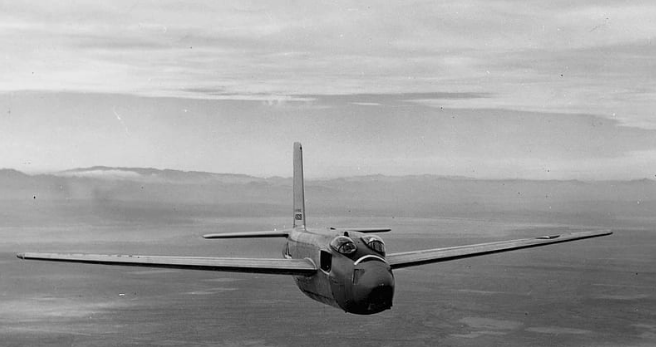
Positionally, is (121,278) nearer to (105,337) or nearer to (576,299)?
(105,337)

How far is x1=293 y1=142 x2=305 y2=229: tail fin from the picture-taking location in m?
50.4

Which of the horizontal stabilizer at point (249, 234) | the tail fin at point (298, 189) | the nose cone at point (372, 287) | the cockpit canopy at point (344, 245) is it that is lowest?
the nose cone at point (372, 287)

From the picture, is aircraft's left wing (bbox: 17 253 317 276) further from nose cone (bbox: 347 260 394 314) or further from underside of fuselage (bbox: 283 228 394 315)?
nose cone (bbox: 347 260 394 314)

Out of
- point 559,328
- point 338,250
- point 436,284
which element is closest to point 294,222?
point 338,250

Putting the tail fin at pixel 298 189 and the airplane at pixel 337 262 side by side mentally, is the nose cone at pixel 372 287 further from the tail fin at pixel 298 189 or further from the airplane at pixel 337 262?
the tail fin at pixel 298 189

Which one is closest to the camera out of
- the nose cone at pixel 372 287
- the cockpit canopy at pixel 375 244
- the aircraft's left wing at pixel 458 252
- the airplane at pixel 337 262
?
the nose cone at pixel 372 287

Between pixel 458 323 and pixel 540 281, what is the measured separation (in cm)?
5325

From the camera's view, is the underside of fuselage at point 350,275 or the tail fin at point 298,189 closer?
the underside of fuselage at point 350,275

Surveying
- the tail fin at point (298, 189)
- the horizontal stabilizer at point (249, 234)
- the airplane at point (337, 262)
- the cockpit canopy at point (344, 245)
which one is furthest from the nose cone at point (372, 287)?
the tail fin at point (298, 189)

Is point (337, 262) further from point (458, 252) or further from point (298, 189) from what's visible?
point (298, 189)

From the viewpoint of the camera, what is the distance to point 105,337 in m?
83.4

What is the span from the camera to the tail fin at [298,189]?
5038 centimetres

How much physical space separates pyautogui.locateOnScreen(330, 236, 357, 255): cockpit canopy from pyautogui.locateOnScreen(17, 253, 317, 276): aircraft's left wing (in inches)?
123

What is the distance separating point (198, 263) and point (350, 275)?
373 inches
